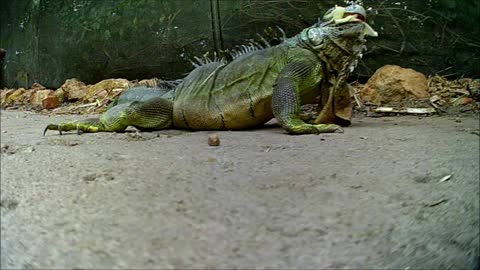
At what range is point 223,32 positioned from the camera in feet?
13.6

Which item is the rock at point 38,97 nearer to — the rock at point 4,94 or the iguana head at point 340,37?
the rock at point 4,94

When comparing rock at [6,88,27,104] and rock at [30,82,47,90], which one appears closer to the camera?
rock at [6,88,27,104]

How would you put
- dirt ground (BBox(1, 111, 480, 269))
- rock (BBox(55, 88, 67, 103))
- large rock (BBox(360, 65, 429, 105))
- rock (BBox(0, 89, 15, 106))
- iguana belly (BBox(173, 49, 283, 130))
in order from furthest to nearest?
large rock (BBox(360, 65, 429, 105)) < iguana belly (BBox(173, 49, 283, 130)) < rock (BBox(55, 88, 67, 103)) < rock (BBox(0, 89, 15, 106)) < dirt ground (BBox(1, 111, 480, 269))

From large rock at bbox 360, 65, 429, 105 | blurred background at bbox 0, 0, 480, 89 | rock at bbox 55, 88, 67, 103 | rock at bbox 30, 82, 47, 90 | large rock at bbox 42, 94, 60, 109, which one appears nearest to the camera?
rock at bbox 30, 82, 47, 90

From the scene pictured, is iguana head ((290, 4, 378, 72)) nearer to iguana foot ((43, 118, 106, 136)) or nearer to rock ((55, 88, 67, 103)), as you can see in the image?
iguana foot ((43, 118, 106, 136))

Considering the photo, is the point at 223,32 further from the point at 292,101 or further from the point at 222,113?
the point at 292,101

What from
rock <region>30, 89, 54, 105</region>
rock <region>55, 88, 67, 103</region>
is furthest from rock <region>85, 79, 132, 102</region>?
rock <region>30, 89, 54, 105</region>

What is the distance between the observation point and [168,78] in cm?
448

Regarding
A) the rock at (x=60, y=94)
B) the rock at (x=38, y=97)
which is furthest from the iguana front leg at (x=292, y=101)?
the rock at (x=38, y=97)

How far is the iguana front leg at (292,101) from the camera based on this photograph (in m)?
2.52

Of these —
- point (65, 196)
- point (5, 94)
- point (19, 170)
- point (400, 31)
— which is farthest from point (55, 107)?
point (400, 31)

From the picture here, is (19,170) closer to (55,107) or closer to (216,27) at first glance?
(55,107)

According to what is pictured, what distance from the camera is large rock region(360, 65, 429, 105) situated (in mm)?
3592

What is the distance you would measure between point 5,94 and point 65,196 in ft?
1.73
